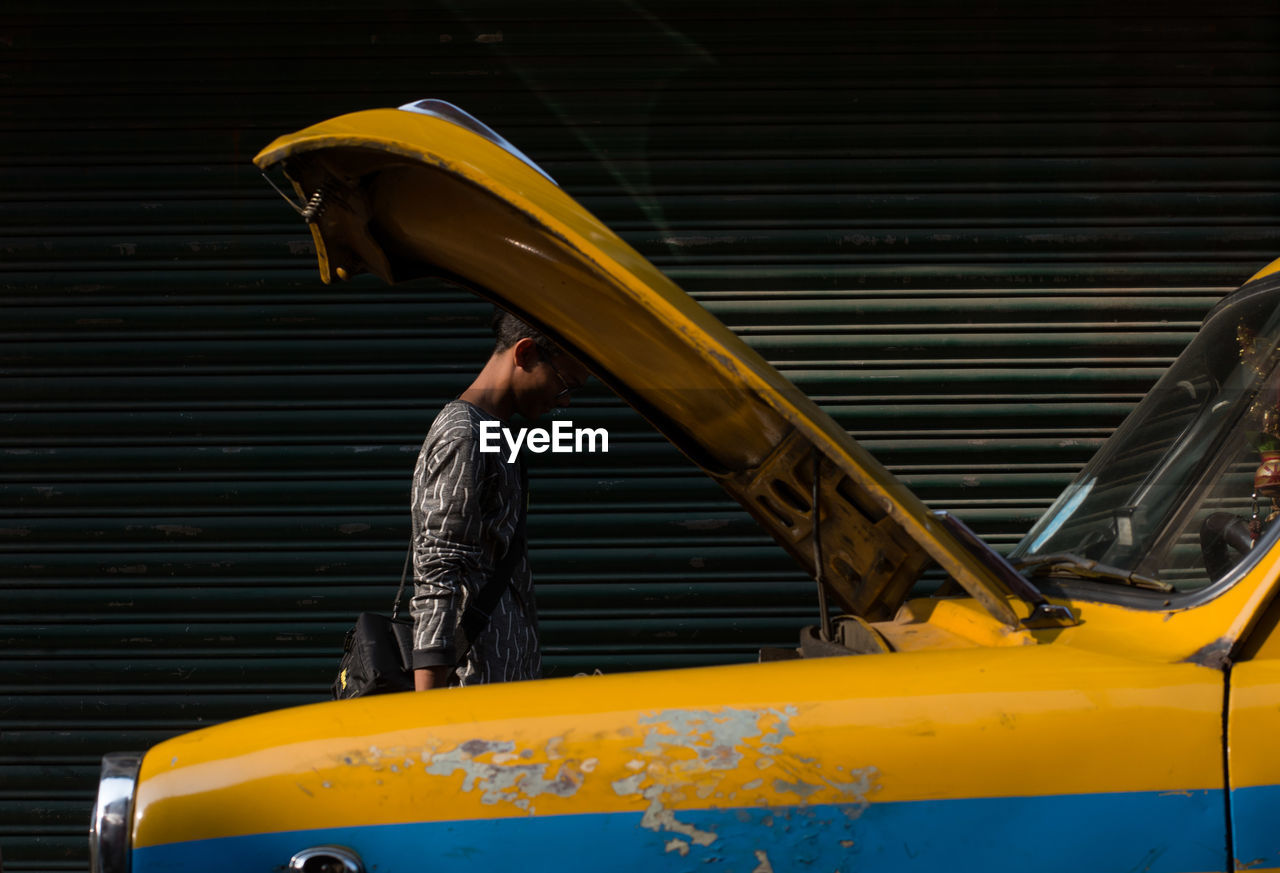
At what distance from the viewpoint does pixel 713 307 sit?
4918mm

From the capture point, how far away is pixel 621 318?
1750 mm

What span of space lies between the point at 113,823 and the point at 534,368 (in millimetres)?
1465

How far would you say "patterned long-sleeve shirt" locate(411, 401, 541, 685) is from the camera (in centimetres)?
234

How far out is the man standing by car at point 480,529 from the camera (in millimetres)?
2350

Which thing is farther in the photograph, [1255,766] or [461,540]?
[461,540]

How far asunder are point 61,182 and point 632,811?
194 inches

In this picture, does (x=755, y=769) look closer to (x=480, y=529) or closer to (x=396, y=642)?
(x=480, y=529)

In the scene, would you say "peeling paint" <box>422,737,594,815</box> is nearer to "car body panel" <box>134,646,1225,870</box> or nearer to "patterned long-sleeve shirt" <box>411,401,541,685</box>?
"car body panel" <box>134,646,1225,870</box>

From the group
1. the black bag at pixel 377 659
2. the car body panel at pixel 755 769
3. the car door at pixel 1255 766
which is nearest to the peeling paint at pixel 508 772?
the car body panel at pixel 755 769

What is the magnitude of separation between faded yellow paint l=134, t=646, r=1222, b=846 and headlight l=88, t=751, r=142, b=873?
0.06 feet

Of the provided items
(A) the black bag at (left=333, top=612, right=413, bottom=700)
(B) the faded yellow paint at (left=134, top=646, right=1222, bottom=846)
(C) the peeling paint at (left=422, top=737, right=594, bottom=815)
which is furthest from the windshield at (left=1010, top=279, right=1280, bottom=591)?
(A) the black bag at (left=333, top=612, right=413, bottom=700)

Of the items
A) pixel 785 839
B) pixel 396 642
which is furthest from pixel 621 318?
pixel 396 642

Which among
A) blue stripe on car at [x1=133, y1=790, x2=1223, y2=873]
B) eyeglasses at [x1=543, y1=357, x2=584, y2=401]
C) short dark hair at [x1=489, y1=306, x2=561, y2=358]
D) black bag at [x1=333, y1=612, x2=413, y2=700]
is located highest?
short dark hair at [x1=489, y1=306, x2=561, y2=358]

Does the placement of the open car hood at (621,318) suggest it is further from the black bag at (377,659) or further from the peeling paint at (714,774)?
the black bag at (377,659)
